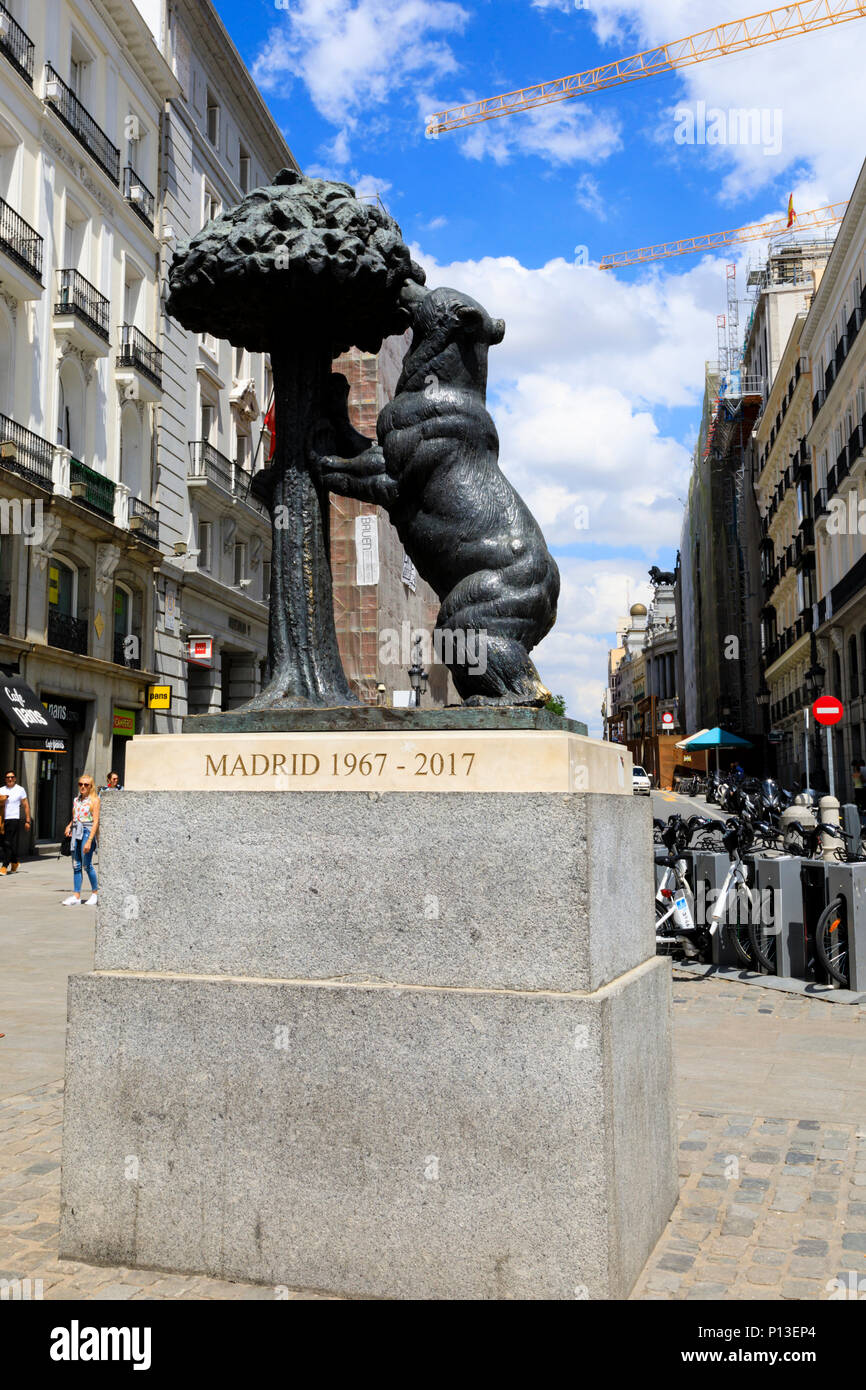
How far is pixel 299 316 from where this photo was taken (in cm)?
453

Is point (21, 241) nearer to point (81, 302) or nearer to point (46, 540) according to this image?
point (81, 302)

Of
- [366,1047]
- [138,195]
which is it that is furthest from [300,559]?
[138,195]

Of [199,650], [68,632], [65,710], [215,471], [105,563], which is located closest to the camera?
[65,710]

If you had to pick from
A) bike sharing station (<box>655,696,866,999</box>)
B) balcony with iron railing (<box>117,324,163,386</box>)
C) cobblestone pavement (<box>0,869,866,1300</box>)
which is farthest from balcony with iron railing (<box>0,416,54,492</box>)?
bike sharing station (<box>655,696,866,999</box>)

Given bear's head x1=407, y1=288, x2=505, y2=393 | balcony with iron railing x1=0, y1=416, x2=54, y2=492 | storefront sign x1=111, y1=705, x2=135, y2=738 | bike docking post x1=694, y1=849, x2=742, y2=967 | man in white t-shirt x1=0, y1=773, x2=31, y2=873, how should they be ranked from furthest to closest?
storefront sign x1=111, y1=705, x2=135, y2=738 < balcony with iron railing x1=0, y1=416, x2=54, y2=492 < man in white t-shirt x1=0, y1=773, x2=31, y2=873 < bike docking post x1=694, y1=849, x2=742, y2=967 < bear's head x1=407, y1=288, x2=505, y2=393

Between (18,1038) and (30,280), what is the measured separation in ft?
61.5

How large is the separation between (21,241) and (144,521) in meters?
6.97

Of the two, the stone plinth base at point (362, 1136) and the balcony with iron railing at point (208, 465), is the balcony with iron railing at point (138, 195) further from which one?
the stone plinth base at point (362, 1136)

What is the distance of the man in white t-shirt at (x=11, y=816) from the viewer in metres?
19.6

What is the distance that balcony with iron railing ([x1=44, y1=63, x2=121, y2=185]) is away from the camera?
2369 centimetres

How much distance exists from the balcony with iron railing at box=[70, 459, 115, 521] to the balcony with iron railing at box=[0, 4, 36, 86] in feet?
24.8

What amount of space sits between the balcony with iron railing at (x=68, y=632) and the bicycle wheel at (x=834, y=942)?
18.2m

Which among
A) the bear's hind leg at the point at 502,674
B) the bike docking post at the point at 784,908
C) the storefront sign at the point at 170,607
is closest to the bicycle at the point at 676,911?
the bike docking post at the point at 784,908

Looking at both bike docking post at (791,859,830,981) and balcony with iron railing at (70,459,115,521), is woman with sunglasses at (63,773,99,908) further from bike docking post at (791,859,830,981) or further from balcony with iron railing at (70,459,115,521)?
balcony with iron railing at (70,459,115,521)
